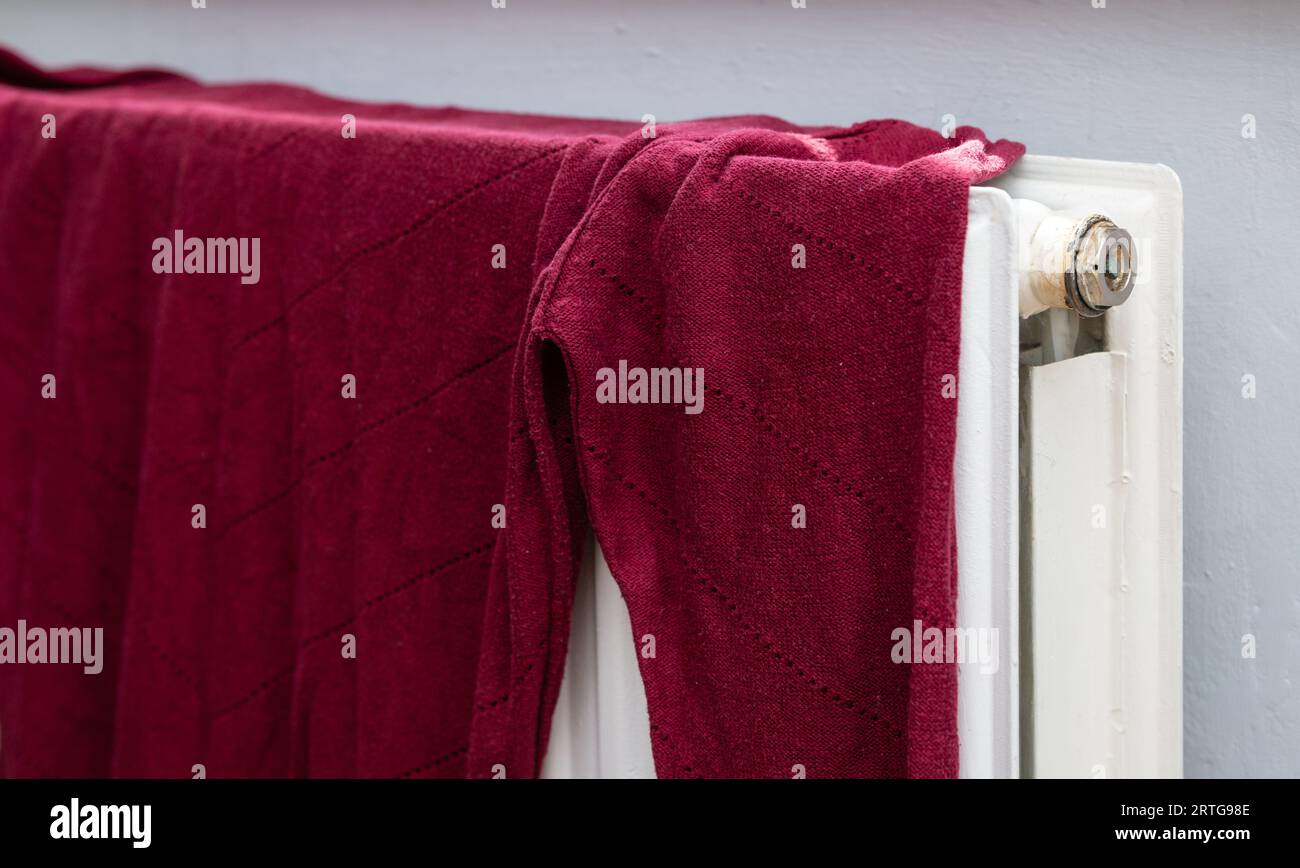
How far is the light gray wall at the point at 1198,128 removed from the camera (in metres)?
0.63

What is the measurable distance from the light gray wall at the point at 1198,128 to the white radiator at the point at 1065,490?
10cm

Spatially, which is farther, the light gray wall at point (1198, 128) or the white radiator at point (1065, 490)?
the light gray wall at point (1198, 128)

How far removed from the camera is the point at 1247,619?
645 millimetres

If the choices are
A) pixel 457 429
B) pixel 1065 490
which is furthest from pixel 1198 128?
pixel 457 429

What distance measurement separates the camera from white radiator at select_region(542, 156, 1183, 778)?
1.68 feet

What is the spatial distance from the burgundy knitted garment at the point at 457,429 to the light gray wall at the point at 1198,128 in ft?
0.30

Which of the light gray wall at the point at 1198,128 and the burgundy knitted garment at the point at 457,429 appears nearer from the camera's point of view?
the burgundy knitted garment at the point at 457,429

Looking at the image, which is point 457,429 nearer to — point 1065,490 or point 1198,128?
point 1065,490

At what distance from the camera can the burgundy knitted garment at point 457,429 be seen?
1.72 feet

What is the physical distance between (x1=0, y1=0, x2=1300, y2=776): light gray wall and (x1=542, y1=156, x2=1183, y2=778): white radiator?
0.10m

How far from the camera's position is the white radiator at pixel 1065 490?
1.68ft
